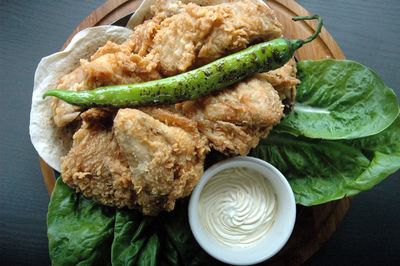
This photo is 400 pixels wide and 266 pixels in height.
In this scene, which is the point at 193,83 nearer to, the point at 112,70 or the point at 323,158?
the point at 112,70

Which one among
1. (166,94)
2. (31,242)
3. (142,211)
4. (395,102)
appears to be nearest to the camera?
(166,94)

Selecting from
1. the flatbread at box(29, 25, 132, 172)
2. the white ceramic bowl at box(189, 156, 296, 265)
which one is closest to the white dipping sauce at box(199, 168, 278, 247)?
the white ceramic bowl at box(189, 156, 296, 265)

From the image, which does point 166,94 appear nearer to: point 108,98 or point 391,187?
point 108,98

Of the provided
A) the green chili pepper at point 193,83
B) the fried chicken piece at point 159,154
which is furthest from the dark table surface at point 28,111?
the fried chicken piece at point 159,154

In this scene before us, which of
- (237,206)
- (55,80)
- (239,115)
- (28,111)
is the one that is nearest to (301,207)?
(237,206)

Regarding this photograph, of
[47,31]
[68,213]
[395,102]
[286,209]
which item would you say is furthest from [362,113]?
[47,31]

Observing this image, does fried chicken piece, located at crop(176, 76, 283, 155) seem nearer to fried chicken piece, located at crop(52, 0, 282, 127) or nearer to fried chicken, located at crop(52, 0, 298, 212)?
fried chicken, located at crop(52, 0, 298, 212)
